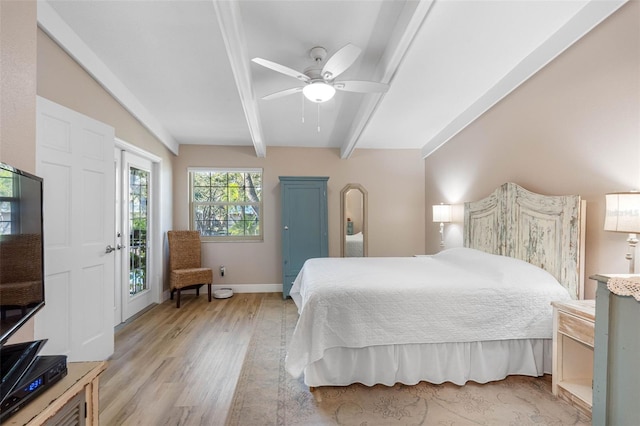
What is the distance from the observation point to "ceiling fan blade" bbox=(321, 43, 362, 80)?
70.2 inches

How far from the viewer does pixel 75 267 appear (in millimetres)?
1968

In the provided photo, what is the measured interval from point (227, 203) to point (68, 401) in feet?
12.3

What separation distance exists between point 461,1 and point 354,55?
0.76 metres

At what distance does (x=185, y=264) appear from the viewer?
402 cm

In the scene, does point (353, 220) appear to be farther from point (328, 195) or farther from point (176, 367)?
point (176, 367)

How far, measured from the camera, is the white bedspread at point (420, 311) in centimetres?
188

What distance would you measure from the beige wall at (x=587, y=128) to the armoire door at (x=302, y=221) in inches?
89.8

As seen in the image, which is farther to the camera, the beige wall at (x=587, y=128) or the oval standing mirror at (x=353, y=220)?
the oval standing mirror at (x=353, y=220)

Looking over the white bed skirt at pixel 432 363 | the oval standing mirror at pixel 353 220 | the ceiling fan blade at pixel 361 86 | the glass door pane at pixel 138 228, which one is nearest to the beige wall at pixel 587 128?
the white bed skirt at pixel 432 363

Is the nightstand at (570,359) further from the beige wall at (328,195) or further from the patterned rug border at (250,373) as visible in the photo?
the beige wall at (328,195)

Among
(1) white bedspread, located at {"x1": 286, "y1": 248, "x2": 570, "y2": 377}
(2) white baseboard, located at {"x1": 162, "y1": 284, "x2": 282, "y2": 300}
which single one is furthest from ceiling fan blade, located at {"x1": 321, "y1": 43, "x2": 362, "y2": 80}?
(2) white baseboard, located at {"x1": 162, "y1": 284, "x2": 282, "y2": 300}

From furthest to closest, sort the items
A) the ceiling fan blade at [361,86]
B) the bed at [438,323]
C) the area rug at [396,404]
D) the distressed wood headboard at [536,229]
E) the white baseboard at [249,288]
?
1. the white baseboard at [249,288]
2. the ceiling fan blade at [361,86]
3. the distressed wood headboard at [536,229]
4. the bed at [438,323]
5. the area rug at [396,404]

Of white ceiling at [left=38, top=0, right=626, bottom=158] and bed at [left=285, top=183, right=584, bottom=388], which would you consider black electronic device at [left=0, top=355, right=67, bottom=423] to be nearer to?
bed at [left=285, top=183, right=584, bottom=388]

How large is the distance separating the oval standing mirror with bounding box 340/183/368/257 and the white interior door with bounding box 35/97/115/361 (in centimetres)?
314
